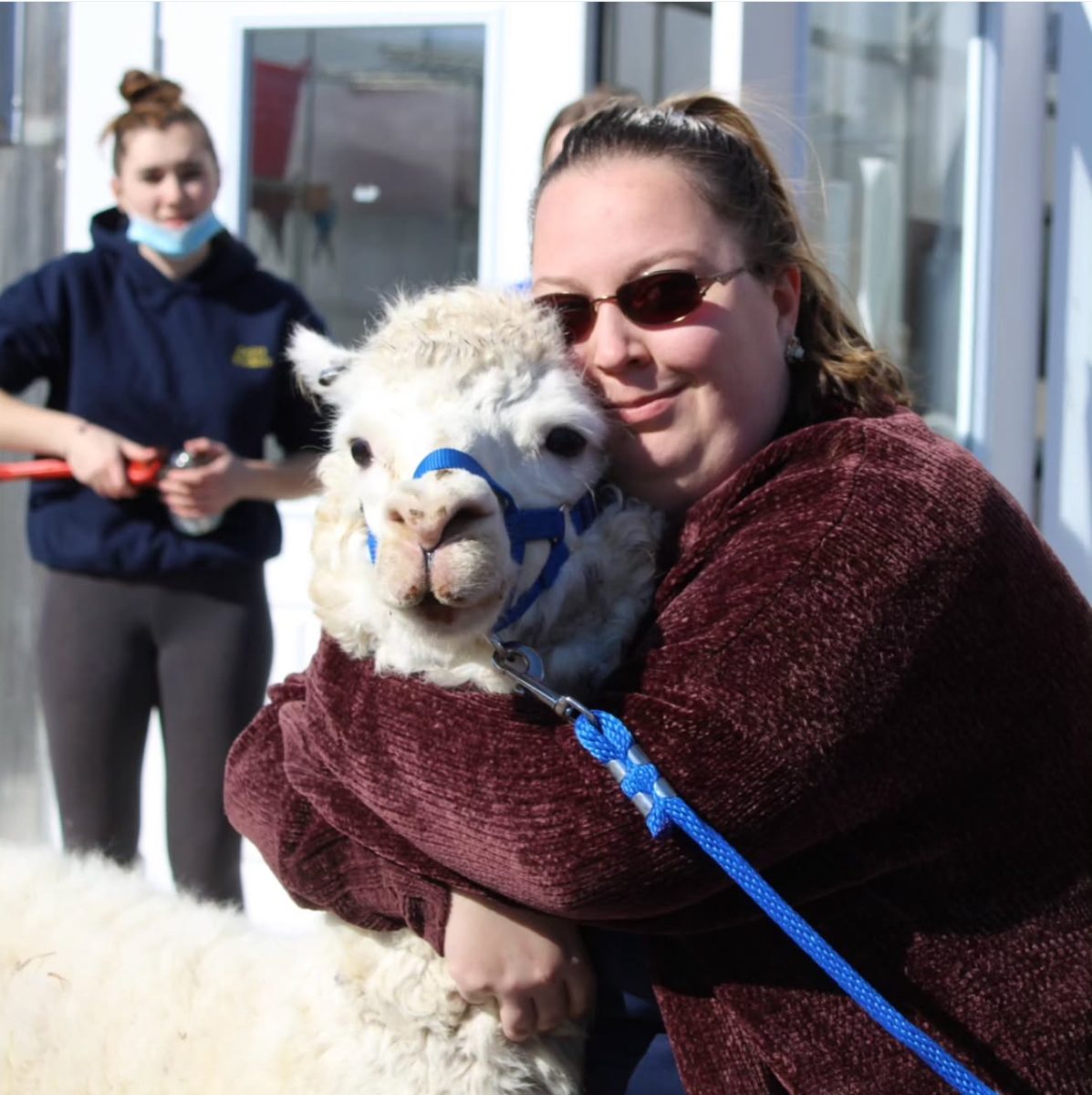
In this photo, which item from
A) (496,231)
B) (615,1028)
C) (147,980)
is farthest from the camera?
(496,231)

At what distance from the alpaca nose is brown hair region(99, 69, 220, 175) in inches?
86.7

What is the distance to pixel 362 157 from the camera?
4184mm

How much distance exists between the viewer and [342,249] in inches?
166

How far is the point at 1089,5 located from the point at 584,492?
9.61 feet

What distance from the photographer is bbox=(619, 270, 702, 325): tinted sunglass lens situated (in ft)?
4.93

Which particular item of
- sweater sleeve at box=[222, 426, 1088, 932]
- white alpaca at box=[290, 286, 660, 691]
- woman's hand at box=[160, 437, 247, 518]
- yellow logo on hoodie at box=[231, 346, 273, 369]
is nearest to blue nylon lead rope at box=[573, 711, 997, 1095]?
sweater sleeve at box=[222, 426, 1088, 932]

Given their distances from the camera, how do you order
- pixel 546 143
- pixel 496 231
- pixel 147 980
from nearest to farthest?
1. pixel 147 980
2. pixel 546 143
3. pixel 496 231

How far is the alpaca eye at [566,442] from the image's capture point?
1490 mm

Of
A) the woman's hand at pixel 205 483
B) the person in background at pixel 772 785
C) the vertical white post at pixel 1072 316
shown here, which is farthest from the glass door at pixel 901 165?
the person in background at pixel 772 785

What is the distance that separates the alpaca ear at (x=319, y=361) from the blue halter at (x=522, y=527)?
0.86 feet

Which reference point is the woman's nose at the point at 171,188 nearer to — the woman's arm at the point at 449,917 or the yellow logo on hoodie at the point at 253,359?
the yellow logo on hoodie at the point at 253,359

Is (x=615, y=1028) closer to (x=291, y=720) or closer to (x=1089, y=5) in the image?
(x=291, y=720)

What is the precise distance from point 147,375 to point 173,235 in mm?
319

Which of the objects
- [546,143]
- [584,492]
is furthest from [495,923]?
[546,143]
